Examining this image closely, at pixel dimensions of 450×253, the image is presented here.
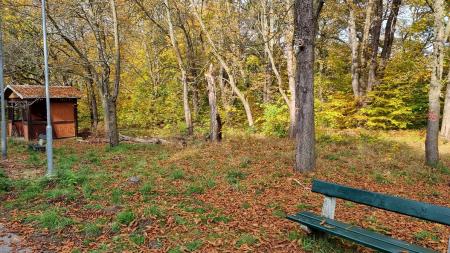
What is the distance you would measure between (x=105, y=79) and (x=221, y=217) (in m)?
10.4

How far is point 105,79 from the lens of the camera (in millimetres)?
14242

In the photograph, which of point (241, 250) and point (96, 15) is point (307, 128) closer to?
point (241, 250)

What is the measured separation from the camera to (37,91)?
796 inches

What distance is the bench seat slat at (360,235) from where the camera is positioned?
3750 millimetres

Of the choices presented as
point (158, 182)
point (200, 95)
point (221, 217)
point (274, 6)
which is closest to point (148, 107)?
point (200, 95)

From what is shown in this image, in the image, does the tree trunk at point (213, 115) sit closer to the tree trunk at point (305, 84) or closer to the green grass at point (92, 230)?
the tree trunk at point (305, 84)

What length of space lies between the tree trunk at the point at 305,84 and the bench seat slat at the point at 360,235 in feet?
11.7

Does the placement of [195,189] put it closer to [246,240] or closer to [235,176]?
[235,176]

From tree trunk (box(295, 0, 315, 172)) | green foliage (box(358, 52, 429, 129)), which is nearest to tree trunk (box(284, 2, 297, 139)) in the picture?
green foliage (box(358, 52, 429, 129))

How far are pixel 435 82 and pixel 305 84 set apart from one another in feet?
14.3

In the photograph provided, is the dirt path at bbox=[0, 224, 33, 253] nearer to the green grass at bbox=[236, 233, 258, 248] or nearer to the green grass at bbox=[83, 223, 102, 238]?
the green grass at bbox=[83, 223, 102, 238]

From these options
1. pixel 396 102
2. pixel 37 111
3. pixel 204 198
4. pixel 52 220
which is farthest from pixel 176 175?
pixel 37 111

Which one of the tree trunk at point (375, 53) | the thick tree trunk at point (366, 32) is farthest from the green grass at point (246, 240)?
the thick tree trunk at point (366, 32)

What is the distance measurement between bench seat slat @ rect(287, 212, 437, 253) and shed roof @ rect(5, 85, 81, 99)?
1934 centimetres
